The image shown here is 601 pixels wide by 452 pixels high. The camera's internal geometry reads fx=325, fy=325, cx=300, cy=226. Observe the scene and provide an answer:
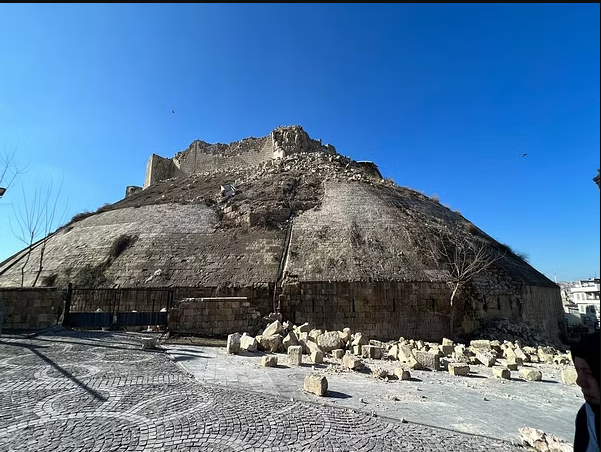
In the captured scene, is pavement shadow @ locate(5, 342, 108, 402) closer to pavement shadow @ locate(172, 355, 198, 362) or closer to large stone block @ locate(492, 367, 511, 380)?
pavement shadow @ locate(172, 355, 198, 362)

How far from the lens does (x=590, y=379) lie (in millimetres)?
2092

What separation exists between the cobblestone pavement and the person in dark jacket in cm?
245

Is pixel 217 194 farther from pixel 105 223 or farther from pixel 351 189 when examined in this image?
pixel 351 189

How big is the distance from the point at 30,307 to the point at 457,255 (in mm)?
20236

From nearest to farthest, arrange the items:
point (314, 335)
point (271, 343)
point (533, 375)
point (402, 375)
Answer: point (402, 375), point (533, 375), point (271, 343), point (314, 335)

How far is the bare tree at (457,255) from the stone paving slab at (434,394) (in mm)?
6978

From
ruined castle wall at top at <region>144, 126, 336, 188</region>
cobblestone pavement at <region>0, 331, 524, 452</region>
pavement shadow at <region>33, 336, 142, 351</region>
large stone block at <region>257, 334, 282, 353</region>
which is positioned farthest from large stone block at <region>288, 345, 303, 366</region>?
ruined castle wall at top at <region>144, 126, 336, 188</region>

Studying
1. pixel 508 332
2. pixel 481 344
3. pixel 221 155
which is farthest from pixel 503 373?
pixel 221 155

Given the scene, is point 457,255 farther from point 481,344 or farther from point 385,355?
point 385,355

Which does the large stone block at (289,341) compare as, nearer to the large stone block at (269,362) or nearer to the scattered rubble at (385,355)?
the scattered rubble at (385,355)

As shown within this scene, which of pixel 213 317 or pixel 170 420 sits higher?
pixel 213 317

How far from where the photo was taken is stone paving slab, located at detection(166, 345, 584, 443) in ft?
17.5

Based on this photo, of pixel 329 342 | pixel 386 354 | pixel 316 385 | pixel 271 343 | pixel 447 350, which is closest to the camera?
pixel 316 385

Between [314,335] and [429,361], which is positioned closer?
[429,361]
